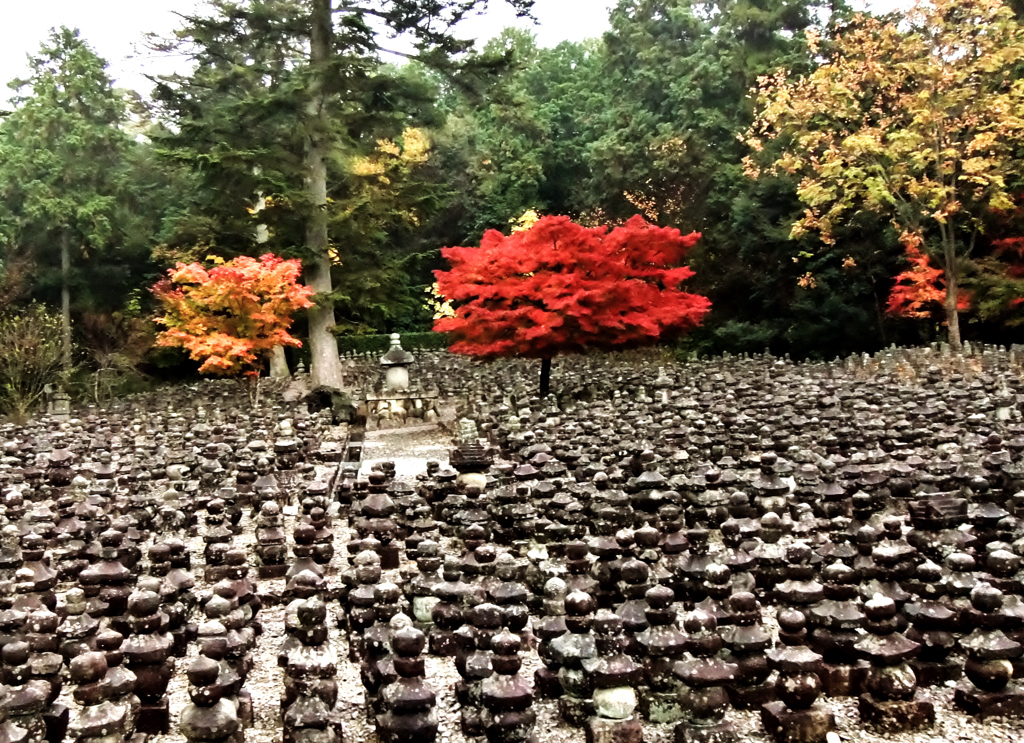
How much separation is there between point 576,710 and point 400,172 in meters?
19.0

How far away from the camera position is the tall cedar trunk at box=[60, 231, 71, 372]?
2311 cm

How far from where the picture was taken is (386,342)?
32719mm

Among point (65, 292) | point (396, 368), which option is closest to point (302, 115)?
point (396, 368)

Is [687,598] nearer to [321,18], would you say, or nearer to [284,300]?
[284,300]

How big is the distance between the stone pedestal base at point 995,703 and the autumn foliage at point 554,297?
10.4 metres

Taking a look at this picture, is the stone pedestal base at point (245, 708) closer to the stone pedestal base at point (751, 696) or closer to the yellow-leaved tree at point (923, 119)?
the stone pedestal base at point (751, 696)

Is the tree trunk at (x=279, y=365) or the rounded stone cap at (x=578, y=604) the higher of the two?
the tree trunk at (x=279, y=365)

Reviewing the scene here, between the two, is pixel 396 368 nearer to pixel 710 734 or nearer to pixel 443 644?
pixel 443 644

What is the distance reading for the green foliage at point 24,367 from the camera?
18078 mm

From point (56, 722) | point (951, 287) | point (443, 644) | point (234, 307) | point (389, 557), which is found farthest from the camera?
point (951, 287)

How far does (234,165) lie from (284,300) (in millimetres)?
2979

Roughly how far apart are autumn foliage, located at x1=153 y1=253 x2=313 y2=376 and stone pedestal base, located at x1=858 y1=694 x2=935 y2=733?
46.8ft

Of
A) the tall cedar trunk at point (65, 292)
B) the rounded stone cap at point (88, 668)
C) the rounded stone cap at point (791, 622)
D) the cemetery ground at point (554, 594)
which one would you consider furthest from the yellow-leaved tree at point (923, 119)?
the tall cedar trunk at point (65, 292)

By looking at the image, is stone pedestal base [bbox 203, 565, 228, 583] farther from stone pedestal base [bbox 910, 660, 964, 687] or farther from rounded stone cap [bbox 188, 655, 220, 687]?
stone pedestal base [bbox 910, 660, 964, 687]
